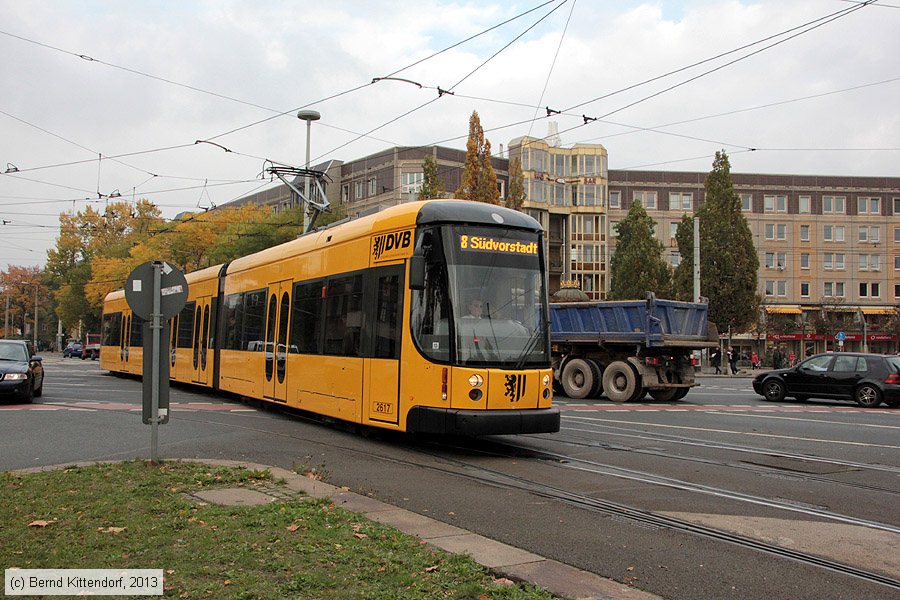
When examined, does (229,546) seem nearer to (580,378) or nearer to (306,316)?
(306,316)

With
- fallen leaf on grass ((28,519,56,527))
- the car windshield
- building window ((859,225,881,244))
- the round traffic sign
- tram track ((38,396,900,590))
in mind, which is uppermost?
building window ((859,225,881,244))

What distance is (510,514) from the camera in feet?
23.2

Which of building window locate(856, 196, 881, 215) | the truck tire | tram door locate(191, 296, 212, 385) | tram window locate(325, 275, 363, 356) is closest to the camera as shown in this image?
tram window locate(325, 275, 363, 356)

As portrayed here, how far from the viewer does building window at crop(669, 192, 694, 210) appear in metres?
73.2

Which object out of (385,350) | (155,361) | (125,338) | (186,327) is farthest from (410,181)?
(155,361)

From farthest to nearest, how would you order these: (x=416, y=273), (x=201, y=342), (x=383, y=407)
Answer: (x=201, y=342), (x=383, y=407), (x=416, y=273)

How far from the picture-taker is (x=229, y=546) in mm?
5441

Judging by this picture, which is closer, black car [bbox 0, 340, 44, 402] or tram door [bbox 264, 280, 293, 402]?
tram door [bbox 264, 280, 293, 402]

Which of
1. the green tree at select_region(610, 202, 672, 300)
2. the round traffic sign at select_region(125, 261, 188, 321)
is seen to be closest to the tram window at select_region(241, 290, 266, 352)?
the round traffic sign at select_region(125, 261, 188, 321)

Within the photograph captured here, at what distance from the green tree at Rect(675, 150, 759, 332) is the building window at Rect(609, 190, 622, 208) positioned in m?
24.3

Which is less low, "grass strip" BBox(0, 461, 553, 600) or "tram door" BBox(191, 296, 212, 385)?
"tram door" BBox(191, 296, 212, 385)

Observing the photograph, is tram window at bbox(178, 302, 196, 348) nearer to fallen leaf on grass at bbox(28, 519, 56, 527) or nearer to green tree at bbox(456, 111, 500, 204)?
fallen leaf on grass at bbox(28, 519, 56, 527)

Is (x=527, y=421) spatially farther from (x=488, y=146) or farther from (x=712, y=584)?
(x=488, y=146)

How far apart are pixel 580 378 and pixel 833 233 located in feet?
199
